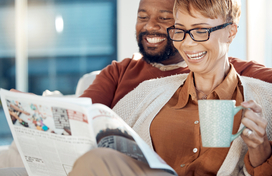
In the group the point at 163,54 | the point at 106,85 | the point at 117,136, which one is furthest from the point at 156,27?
the point at 117,136

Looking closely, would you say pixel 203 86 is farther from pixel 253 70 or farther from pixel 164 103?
pixel 253 70

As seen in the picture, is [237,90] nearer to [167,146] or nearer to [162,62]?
[167,146]

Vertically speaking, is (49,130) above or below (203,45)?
below

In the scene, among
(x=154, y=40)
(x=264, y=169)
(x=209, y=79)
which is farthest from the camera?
(x=154, y=40)

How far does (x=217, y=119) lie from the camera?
2.35 feet

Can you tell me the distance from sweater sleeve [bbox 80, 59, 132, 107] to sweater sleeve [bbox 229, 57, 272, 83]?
602 millimetres

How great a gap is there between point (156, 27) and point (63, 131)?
993 mm

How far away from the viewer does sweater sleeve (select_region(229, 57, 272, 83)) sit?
4.11 ft

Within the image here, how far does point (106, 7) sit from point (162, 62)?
271 cm

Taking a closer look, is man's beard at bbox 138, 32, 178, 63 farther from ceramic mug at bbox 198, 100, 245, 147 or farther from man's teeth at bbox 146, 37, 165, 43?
ceramic mug at bbox 198, 100, 245, 147

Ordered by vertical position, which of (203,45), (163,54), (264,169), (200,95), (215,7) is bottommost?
(264,169)

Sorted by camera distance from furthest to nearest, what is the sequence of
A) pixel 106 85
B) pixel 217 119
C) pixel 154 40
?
pixel 154 40 < pixel 106 85 < pixel 217 119

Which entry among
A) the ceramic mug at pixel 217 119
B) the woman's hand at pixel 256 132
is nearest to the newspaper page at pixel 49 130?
the ceramic mug at pixel 217 119

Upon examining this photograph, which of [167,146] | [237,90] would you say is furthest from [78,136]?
[237,90]
